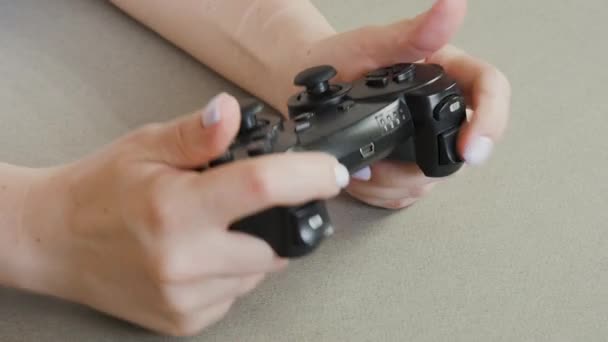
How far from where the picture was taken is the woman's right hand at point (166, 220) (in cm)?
30

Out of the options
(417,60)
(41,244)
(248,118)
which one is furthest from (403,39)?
(41,244)

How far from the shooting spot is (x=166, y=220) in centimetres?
31

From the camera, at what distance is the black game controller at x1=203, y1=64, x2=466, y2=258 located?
32cm

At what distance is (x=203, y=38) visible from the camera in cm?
A: 59

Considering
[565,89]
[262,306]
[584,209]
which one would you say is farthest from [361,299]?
[565,89]

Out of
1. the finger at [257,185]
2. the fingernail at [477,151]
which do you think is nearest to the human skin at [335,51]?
the fingernail at [477,151]

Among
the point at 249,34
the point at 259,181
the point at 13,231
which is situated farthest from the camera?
the point at 249,34

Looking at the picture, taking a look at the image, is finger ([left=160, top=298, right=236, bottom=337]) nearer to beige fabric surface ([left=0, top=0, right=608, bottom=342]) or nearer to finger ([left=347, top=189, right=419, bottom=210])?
beige fabric surface ([left=0, top=0, right=608, bottom=342])

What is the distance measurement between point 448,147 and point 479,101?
4 cm

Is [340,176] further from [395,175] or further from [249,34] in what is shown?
[249,34]

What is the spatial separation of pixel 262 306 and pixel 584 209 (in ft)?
0.72

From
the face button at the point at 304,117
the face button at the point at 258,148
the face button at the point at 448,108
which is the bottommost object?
the face button at the point at 448,108

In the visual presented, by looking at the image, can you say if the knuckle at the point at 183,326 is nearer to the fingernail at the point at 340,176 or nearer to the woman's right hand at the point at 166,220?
the woman's right hand at the point at 166,220

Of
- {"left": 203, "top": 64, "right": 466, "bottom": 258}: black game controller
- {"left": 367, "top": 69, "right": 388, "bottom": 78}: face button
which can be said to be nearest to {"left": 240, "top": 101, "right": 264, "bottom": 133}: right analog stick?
{"left": 203, "top": 64, "right": 466, "bottom": 258}: black game controller
